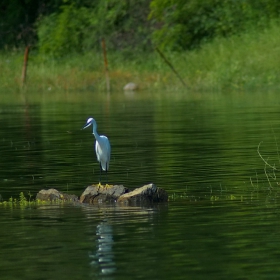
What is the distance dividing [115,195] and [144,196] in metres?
0.50

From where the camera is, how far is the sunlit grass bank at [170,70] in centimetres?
4216

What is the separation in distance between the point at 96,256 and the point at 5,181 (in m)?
6.37

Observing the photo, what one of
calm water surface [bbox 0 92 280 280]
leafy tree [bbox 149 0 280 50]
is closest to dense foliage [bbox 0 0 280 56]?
leafy tree [bbox 149 0 280 50]

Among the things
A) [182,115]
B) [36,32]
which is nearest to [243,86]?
[182,115]

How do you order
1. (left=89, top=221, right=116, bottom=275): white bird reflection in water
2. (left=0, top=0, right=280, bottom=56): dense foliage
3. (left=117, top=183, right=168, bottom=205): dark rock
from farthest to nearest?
(left=0, top=0, right=280, bottom=56): dense foliage, (left=117, top=183, right=168, bottom=205): dark rock, (left=89, top=221, right=116, bottom=275): white bird reflection in water

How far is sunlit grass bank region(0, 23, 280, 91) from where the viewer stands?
42156 millimetres

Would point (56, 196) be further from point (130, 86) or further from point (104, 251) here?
point (130, 86)

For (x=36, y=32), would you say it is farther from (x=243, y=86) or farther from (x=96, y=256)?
(x=96, y=256)

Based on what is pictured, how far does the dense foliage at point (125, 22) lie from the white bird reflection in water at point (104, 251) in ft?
122

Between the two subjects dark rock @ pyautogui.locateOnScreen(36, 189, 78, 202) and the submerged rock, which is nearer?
dark rock @ pyautogui.locateOnScreen(36, 189, 78, 202)

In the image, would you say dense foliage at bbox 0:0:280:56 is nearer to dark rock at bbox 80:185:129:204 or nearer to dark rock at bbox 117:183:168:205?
dark rock at bbox 80:185:129:204

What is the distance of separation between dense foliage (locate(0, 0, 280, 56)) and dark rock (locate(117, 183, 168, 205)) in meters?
35.3

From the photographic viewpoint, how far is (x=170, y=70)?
46.1 metres

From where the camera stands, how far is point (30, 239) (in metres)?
10.3
